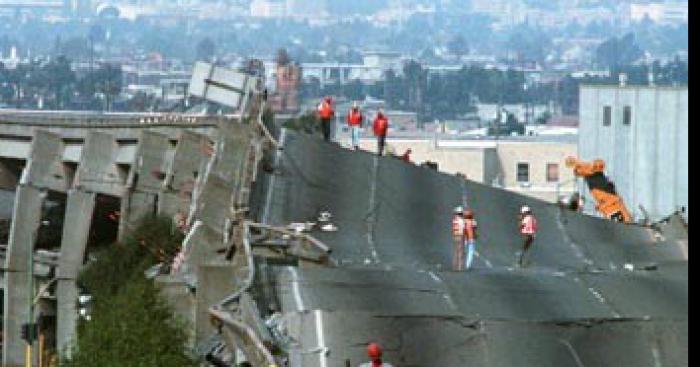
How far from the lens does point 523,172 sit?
10106cm

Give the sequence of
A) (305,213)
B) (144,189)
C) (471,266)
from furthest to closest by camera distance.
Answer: (144,189), (305,213), (471,266)

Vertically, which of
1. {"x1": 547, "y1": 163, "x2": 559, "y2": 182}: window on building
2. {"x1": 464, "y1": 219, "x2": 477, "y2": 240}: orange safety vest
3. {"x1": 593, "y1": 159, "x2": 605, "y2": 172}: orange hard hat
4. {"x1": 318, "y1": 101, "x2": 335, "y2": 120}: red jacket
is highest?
{"x1": 318, "y1": 101, "x2": 335, "y2": 120}: red jacket

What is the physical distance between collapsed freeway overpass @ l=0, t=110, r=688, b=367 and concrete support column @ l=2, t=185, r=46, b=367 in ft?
0.13

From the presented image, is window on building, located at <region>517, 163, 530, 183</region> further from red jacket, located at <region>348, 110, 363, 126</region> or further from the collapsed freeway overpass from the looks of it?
red jacket, located at <region>348, 110, 363, 126</region>

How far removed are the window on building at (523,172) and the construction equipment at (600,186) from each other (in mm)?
39978

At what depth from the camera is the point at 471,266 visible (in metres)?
33.4

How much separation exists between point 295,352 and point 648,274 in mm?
7431

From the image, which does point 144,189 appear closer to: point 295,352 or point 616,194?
point 616,194

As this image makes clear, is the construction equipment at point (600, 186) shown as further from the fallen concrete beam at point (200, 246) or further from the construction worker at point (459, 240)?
the construction worker at point (459, 240)

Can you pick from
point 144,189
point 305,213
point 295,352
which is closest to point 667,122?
point 144,189

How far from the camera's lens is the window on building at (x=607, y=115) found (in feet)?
205

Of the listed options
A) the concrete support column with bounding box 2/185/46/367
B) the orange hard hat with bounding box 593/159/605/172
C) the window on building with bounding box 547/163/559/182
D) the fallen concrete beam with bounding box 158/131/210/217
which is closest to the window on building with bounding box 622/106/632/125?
the orange hard hat with bounding box 593/159/605/172

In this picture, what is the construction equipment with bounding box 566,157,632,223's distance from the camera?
56719mm
